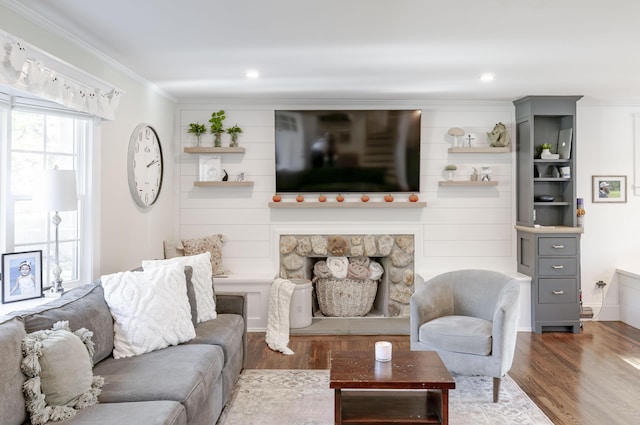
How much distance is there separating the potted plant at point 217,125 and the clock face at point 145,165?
0.62 meters

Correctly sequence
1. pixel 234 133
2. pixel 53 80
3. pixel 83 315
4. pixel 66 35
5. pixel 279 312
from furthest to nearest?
pixel 234 133, pixel 279 312, pixel 66 35, pixel 53 80, pixel 83 315

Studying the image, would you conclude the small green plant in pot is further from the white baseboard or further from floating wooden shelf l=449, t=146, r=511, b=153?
the white baseboard

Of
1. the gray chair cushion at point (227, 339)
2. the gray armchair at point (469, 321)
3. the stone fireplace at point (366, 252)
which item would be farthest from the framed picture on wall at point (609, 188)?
the gray chair cushion at point (227, 339)

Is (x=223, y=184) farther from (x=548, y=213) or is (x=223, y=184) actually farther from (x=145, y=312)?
(x=548, y=213)

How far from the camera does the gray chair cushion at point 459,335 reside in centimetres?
301

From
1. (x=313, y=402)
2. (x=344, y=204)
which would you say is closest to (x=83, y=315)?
(x=313, y=402)

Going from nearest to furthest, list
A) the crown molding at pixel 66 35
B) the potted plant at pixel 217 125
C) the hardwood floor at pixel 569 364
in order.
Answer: the crown molding at pixel 66 35, the hardwood floor at pixel 569 364, the potted plant at pixel 217 125

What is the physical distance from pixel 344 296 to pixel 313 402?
2.08m

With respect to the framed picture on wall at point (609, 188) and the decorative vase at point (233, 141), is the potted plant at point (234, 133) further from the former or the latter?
the framed picture on wall at point (609, 188)

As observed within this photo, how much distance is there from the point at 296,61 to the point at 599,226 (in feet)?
12.9

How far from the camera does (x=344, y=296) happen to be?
5023 mm

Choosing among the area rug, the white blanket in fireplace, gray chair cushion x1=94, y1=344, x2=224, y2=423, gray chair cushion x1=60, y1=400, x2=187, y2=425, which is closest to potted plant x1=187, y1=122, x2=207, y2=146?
the white blanket in fireplace

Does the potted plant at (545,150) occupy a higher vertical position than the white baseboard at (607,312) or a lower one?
higher

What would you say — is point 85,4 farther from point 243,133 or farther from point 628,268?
point 628,268
